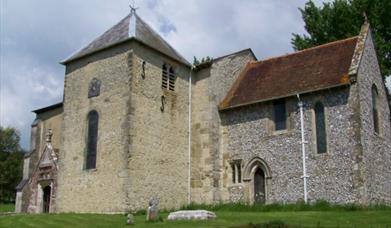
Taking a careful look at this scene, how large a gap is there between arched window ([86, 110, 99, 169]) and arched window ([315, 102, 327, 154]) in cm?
1132

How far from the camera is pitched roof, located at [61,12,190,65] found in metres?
25.3

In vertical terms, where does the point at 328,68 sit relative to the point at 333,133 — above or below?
above

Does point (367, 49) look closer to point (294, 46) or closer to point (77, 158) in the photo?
point (294, 46)

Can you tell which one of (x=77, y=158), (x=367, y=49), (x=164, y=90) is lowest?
(x=77, y=158)

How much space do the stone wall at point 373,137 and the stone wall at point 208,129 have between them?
7.71m

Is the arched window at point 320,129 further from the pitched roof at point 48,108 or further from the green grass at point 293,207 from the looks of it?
the pitched roof at point 48,108

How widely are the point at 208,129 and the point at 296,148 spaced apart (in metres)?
5.26

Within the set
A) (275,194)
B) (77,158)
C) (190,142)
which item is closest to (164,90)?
(190,142)

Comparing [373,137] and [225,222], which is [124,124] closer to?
[225,222]

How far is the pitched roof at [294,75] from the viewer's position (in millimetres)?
23828

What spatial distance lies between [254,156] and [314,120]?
12.2 ft

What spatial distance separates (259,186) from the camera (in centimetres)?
2477

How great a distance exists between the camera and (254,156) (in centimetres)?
2497

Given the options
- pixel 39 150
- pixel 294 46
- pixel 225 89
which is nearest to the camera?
pixel 225 89
